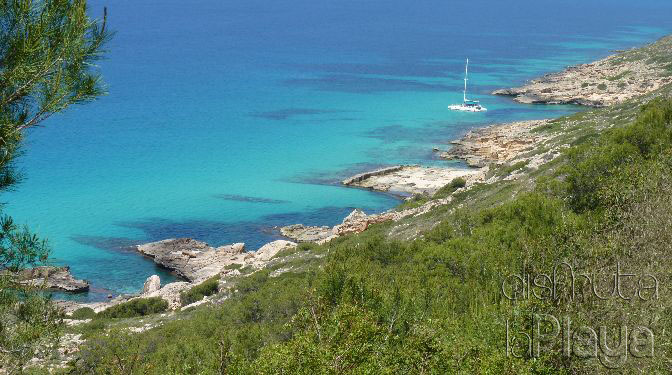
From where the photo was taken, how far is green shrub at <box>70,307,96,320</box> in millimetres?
31742

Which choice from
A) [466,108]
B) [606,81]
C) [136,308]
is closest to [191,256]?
[136,308]

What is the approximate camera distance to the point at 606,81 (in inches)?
3573

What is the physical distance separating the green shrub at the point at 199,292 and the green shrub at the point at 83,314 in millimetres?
4325

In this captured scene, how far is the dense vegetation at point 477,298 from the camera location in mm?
12891

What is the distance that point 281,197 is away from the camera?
5556cm

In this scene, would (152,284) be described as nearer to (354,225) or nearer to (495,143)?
(354,225)

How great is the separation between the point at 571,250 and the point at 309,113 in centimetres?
6896

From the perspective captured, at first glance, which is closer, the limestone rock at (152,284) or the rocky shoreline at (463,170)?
the limestone rock at (152,284)

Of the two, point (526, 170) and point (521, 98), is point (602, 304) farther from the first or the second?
point (521, 98)

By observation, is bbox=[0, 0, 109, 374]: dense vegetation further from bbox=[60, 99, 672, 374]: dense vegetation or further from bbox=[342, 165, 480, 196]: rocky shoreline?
bbox=[342, 165, 480, 196]: rocky shoreline

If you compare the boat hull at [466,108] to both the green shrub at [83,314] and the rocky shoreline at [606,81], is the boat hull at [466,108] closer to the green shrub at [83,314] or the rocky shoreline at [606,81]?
the rocky shoreline at [606,81]

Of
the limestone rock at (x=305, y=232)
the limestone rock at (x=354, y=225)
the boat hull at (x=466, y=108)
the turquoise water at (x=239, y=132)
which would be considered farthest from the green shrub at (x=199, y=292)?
the boat hull at (x=466, y=108)

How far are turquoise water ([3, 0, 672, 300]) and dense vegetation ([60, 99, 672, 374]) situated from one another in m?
6.20

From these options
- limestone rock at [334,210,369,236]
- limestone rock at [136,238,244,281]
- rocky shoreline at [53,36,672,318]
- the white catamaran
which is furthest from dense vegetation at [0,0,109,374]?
the white catamaran
